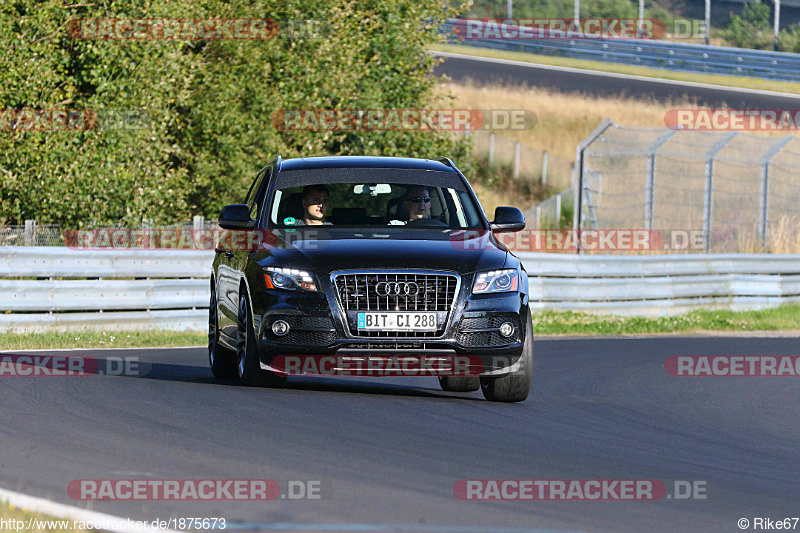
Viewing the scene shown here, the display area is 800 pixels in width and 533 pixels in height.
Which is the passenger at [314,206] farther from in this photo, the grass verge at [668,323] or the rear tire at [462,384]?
the grass verge at [668,323]

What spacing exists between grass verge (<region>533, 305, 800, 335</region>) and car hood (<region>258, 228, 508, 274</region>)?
32.2ft

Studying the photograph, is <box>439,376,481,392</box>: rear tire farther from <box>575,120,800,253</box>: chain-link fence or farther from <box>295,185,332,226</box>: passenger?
<box>575,120,800,253</box>: chain-link fence

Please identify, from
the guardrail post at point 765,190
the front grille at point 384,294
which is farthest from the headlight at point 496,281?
the guardrail post at point 765,190

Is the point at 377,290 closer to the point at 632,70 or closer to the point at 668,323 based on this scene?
the point at 668,323

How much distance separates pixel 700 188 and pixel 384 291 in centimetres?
2892

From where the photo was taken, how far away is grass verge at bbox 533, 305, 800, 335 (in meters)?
20.8

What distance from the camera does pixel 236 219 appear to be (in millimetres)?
10945

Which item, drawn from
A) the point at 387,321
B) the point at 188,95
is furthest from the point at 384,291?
the point at 188,95

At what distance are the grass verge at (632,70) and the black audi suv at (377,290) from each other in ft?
135

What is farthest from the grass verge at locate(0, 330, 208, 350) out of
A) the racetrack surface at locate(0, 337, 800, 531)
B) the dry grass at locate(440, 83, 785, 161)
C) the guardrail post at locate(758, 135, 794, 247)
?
the dry grass at locate(440, 83, 785, 161)

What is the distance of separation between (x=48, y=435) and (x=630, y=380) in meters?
6.66

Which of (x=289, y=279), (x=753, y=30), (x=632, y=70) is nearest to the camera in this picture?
(x=289, y=279)

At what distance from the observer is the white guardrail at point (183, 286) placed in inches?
625

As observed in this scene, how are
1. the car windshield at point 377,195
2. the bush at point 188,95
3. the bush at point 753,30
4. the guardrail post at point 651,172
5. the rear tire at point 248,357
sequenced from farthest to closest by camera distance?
the bush at point 753,30, the guardrail post at point 651,172, the bush at point 188,95, the car windshield at point 377,195, the rear tire at point 248,357
